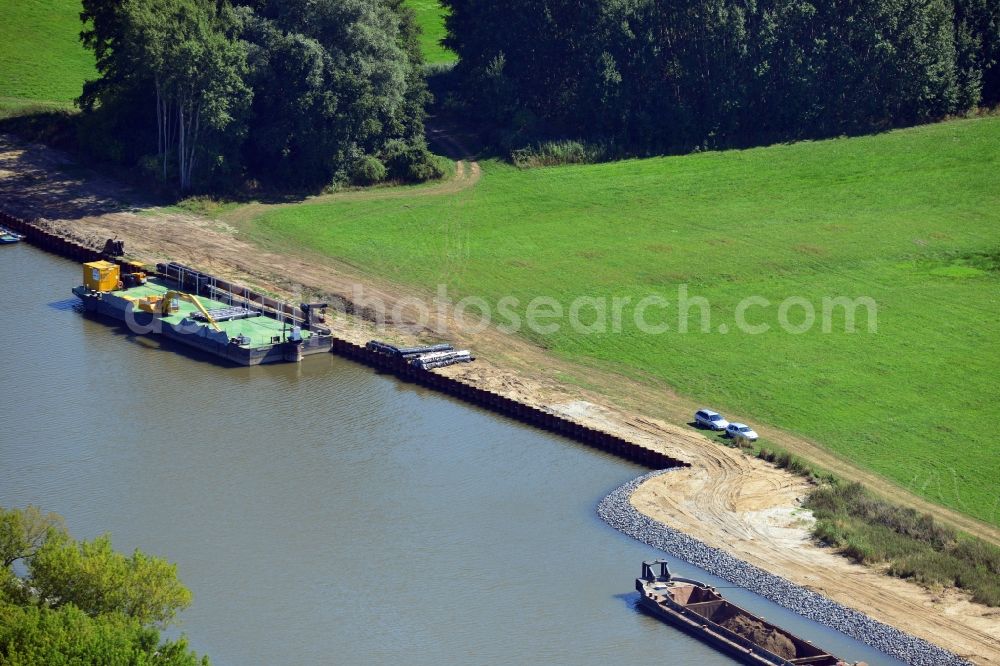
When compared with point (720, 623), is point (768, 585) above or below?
above

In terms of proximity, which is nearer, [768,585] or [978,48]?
[768,585]

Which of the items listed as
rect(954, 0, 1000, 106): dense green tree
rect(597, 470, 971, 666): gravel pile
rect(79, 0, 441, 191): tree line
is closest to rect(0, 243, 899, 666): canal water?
rect(597, 470, 971, 666): gravel pile

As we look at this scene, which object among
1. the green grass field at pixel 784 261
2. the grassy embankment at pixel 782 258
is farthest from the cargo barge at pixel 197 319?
the grassy embankment at pixel 782 258

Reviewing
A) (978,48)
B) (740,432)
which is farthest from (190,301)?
(978,48)

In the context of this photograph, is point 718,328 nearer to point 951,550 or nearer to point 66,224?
point 951,550

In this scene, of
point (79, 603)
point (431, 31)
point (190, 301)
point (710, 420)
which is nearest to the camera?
point (79, 603)

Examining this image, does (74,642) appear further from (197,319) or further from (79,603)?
(197,319)

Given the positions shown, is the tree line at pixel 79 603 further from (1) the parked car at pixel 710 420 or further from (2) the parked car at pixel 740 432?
(1) the parked car at pixel 710 420
